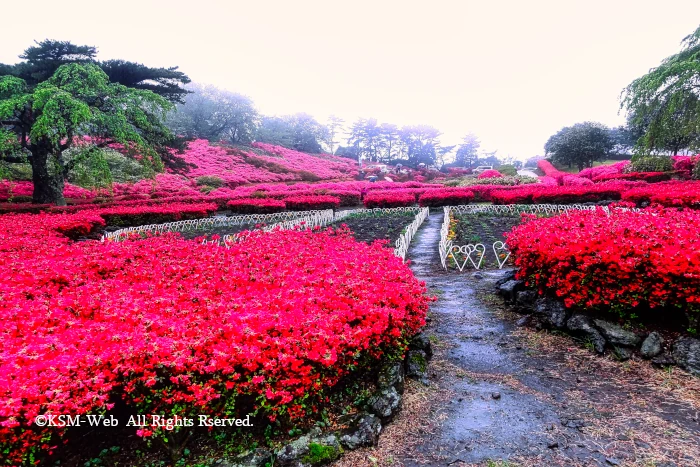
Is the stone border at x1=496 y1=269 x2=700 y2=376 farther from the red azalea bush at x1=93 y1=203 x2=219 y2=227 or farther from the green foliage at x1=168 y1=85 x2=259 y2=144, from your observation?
Answer: the green foliage at x1=168 y1=85 x2=259 y2=144

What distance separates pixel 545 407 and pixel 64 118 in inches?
751

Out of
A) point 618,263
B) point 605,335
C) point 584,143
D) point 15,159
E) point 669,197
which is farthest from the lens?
point 584,143

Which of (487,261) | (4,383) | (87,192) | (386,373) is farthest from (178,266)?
(87,192)

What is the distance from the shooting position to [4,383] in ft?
8.79

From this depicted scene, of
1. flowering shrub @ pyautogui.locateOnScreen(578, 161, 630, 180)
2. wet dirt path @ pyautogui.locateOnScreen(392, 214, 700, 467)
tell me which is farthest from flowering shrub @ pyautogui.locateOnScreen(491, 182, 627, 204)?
flowering shrub @ pyautogui.locateOnScreen(578, 161, 630, 180)

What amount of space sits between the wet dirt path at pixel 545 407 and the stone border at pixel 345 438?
35 cm

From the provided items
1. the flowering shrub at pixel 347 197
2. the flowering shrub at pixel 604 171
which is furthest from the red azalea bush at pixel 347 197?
the flowering shrub at pixel 604 171

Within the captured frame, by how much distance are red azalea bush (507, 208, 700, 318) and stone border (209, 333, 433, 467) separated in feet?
9.51

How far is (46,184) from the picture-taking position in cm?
1869

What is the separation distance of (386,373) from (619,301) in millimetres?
3194

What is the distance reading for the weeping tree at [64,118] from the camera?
14.8 metres

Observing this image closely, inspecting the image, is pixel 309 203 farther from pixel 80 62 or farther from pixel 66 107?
pixel 80 62

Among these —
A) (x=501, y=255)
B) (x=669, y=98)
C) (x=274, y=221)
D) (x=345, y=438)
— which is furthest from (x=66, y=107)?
(x=669, y=98)

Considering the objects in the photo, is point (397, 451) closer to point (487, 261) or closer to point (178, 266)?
point (178, 266)
